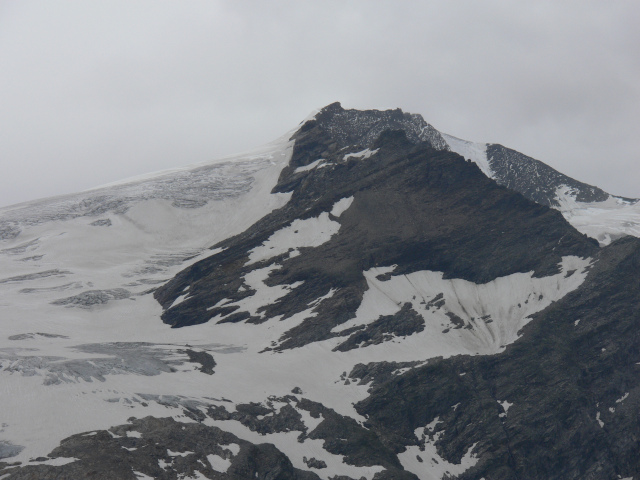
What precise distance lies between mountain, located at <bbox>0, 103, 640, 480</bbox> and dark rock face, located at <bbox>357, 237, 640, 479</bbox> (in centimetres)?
26

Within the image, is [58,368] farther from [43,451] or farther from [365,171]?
[365,171]

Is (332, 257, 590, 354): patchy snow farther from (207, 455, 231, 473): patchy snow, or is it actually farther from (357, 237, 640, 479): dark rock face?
(207, 455, 231, 473): patchy snow

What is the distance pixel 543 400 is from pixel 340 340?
29.6m

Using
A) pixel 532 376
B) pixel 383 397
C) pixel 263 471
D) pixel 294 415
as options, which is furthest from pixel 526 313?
pixel 263 471

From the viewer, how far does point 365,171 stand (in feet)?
520

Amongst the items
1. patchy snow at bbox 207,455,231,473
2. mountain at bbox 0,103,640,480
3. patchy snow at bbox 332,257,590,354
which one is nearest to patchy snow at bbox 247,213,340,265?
mountain at bbox 0,103,640,480

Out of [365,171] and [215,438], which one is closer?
[215,438]

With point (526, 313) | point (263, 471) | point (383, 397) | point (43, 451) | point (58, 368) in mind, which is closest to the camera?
point (43, 451)

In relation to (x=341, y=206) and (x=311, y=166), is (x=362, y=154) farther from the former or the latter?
(x=341, y=206)

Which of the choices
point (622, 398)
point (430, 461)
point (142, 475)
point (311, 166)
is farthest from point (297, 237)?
point (142, 475)

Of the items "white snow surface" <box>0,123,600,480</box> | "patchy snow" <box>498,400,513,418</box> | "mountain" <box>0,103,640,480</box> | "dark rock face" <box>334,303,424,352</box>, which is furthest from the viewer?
"dark rock face" <box>334,303,424,352</box>

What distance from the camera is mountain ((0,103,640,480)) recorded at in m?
80.9

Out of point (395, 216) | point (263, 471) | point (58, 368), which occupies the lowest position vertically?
point (263, 471)

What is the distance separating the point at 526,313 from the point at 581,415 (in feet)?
71.9
